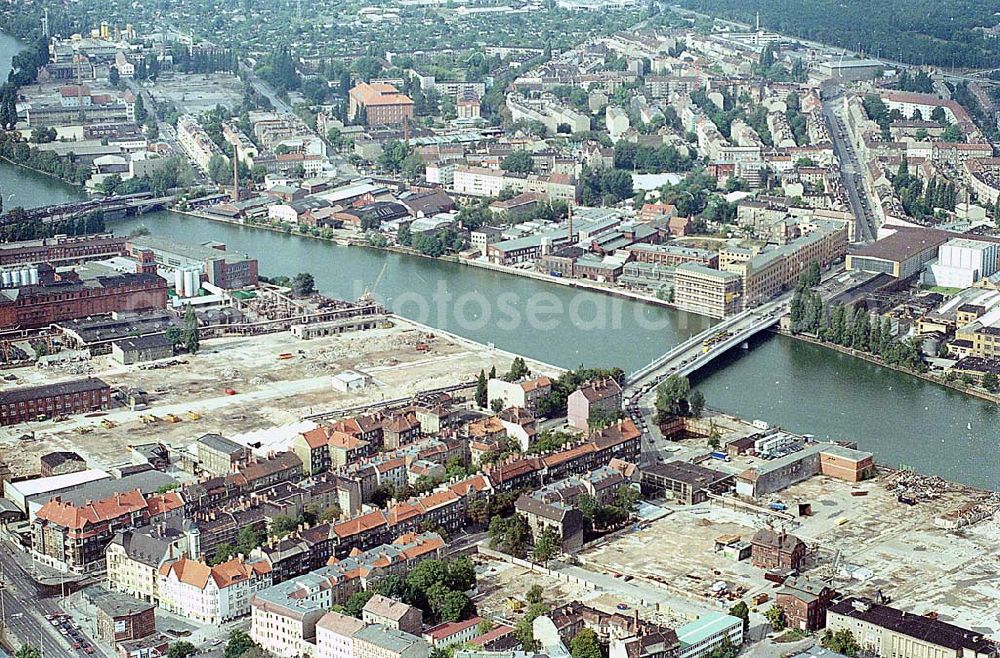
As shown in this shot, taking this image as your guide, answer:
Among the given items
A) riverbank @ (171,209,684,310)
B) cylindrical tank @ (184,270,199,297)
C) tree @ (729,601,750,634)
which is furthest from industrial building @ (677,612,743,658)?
cylindrical tank @ (184,270,199,297)

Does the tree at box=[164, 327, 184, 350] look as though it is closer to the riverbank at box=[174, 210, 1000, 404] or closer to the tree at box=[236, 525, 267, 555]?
the riverbank at box=[174, 210, 1000, 404]

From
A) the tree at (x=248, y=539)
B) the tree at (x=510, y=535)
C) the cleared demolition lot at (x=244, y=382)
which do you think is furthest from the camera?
the cleared demolition lot at (x=244, y=382)

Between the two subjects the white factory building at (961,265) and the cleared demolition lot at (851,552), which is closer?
the cleared demolition lot at (851,552)

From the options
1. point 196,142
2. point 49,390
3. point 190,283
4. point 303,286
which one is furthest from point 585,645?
point 196,142

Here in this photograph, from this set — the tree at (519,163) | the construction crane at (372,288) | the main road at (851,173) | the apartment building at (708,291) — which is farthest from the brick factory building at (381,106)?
the apartment building at (708,291)

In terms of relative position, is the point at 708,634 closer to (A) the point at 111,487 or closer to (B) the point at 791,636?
(B) the point at 791,636

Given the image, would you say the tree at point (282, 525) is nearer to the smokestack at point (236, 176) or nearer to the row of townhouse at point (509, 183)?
the row of townhouse at point (509, 183)

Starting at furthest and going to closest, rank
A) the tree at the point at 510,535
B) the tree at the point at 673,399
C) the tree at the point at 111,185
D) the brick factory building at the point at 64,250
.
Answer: the tree at the point at 111,185, the brick factory building at the point at 64,250, the tree at the point at 673,399, the tree at the point at 510,535
